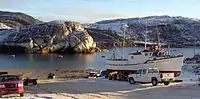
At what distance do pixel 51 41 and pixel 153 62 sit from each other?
118947 mm

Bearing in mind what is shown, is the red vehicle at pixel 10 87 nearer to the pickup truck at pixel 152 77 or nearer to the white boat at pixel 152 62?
the pickup truck at pixel 152 77

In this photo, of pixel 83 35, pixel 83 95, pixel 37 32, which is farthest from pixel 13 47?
pixel 83 95

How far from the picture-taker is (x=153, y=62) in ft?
137

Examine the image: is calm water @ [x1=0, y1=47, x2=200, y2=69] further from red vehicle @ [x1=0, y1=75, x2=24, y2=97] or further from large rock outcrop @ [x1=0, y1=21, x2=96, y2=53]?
red vehicle @ [x1=0, y1=75, x2=24, y2=97]

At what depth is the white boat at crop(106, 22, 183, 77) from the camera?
4119 cm

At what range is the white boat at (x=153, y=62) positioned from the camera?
41.2 metres

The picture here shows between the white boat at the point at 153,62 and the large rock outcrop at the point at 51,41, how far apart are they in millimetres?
108927

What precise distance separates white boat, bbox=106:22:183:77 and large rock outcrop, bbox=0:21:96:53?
4288 inches

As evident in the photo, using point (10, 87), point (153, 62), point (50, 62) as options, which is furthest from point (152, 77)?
point (50, 62)

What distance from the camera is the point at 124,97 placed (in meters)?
26.8

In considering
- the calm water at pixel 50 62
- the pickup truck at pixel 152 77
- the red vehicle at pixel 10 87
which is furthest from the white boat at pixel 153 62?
the calm water at pixel 50 62

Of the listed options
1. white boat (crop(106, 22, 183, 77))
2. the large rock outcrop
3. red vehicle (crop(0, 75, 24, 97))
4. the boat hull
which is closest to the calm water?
the large rock outcrop

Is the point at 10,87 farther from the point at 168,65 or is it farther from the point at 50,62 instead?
the point at 50,62

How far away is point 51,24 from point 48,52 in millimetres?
20076
